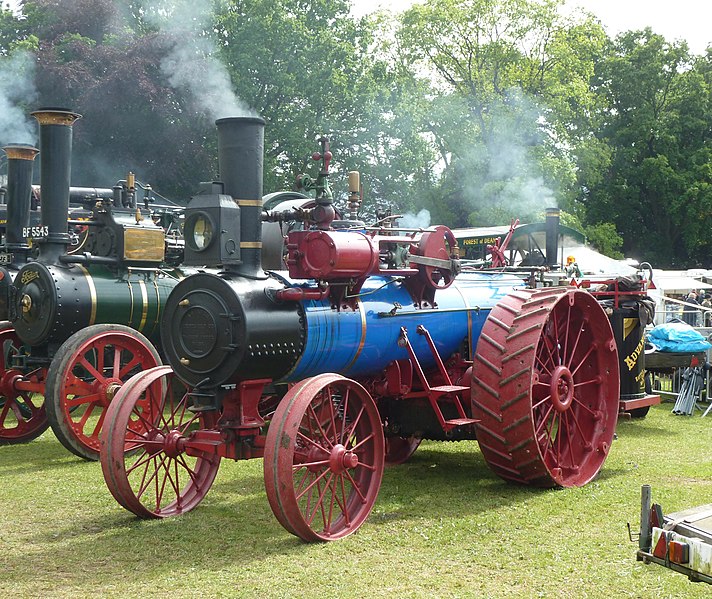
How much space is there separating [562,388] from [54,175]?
4656 millimetres

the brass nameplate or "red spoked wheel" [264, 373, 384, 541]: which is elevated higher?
the brass nameplate

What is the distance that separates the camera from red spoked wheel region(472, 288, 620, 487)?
213 inches

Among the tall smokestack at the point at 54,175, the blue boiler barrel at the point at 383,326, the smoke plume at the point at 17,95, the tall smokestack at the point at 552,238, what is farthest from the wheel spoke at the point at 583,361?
the smoke plume at the point at 17,95

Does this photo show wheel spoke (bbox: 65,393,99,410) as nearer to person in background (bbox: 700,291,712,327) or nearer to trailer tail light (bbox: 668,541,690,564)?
trailer tail light (bbox: 668,541,690,564)

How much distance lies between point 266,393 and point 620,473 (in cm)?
272

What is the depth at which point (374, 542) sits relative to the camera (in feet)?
15.1

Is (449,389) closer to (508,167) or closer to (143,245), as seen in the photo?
(143,245)

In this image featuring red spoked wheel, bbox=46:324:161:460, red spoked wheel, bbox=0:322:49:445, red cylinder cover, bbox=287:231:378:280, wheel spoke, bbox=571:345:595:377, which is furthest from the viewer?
red spoked wheel, bbox=0:322:49:445

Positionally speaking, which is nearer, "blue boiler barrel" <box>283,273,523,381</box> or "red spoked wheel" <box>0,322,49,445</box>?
"blue boiler barrel" <box>283,273,523,381</box>

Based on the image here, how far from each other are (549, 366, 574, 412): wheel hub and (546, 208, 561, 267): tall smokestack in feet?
11.1

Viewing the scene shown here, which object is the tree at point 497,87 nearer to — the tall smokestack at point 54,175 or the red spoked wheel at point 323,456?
the tall smokestack at point 54,175

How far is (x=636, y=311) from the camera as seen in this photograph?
317 inches

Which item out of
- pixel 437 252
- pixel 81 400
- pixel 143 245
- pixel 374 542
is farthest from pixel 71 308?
pixel 374 542

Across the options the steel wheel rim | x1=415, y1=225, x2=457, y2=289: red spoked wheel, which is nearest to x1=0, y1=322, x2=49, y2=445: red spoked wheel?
the steel wheel rim
